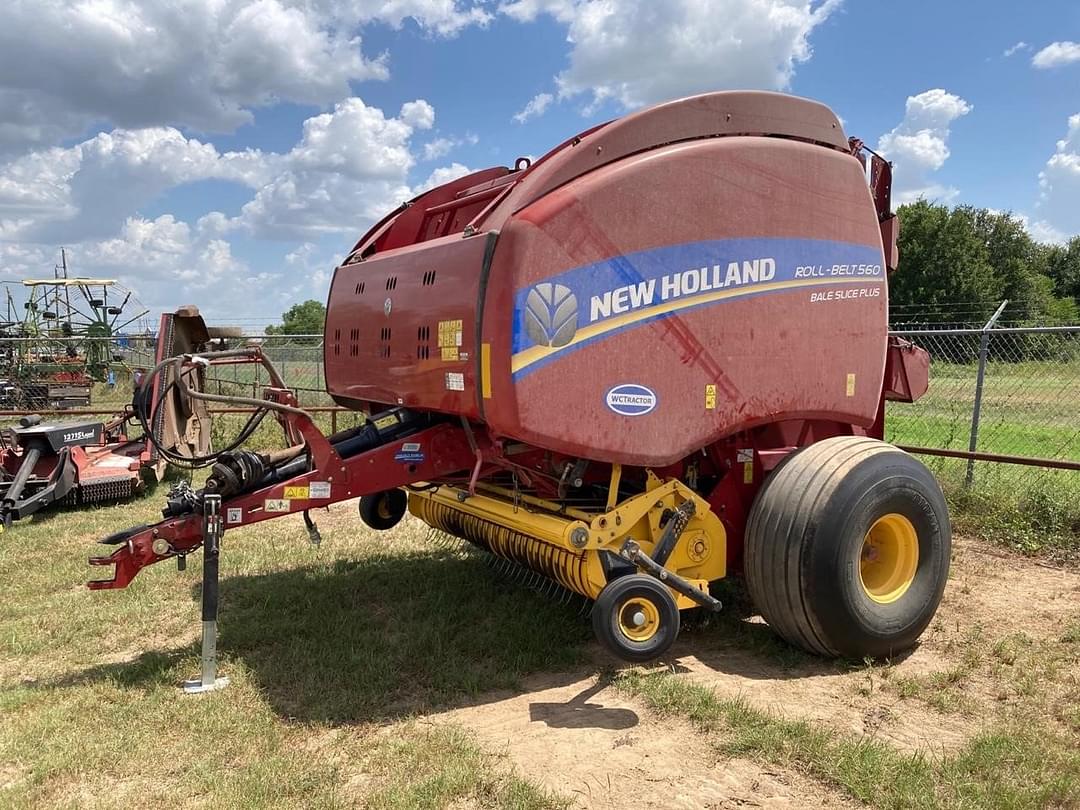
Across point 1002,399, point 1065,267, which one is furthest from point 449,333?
point 1065,267

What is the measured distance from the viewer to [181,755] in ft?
11.8

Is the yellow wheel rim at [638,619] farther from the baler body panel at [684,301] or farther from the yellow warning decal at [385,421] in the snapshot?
the yellow warning decal at [385,421]

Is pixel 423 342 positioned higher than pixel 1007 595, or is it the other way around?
pixel 423 342

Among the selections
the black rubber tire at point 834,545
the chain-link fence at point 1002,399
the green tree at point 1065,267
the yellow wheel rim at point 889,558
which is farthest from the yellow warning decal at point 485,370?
the green tree at point 1065,267

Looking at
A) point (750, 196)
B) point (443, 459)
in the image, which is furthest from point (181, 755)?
point (750, 196)

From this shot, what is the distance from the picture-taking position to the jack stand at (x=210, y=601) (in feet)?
14.0

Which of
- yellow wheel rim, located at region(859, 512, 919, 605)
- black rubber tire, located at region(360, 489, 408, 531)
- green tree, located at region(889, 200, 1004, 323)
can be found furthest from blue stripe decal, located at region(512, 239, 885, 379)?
green tree, located at region(889, 200, 1004, 323)

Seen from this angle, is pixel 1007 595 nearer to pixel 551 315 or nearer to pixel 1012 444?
pixel 551 315

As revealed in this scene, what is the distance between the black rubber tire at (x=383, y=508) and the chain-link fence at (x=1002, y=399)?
15.2 ft

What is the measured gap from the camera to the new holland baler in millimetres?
3947

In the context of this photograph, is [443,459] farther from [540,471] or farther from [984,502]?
[984,502]

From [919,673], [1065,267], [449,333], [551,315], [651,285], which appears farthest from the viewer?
[1065,267]

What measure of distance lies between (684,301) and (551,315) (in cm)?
73

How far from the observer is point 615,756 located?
11.8 ft
